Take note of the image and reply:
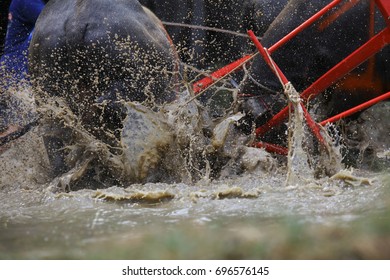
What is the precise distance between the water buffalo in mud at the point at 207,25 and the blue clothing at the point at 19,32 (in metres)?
0.92

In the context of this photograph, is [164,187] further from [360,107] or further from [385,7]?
[385,7]

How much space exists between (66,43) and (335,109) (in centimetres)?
147

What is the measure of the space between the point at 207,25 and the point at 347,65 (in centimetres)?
160

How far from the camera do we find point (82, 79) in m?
3.30

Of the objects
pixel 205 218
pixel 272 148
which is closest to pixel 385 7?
pixel 272 148

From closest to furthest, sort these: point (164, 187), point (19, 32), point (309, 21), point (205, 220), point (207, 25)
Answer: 1. point (205, 220)
2. point (164, 187)
3. point (309, 21)
4. point (207, 25)
5. point (19, 32)

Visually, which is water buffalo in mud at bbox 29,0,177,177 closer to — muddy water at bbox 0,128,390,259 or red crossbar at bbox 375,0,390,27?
muddy water at bbox 0,128,390,259

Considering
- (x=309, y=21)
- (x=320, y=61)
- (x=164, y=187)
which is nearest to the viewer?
(x=164, y=187)

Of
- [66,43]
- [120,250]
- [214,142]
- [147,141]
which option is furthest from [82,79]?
[120,250]

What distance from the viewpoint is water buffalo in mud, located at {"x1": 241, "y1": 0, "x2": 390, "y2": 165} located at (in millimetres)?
3326

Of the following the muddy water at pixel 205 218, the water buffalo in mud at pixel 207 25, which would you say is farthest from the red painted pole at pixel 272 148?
the water buffalo in mud at pixel 207 25

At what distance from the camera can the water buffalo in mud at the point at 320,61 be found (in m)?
3.33

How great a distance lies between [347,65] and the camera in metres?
3.23
